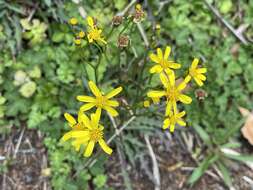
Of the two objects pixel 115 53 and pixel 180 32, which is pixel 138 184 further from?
pixel 180 32

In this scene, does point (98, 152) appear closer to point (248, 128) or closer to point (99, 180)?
point (99, 180)

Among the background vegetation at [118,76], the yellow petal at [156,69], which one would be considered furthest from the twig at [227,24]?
the yellow petal at [156,69]

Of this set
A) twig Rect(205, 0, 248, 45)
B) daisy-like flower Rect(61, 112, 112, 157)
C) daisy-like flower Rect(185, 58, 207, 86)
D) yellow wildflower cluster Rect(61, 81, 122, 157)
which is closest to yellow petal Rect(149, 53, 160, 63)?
daisy-like flower Rect(185, 58, 207, 86)

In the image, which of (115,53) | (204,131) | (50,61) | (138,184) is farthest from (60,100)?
(204,131)

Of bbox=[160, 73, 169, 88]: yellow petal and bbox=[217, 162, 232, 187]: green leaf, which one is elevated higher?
bbox=[160, 73, 169, 88]: yellow petal

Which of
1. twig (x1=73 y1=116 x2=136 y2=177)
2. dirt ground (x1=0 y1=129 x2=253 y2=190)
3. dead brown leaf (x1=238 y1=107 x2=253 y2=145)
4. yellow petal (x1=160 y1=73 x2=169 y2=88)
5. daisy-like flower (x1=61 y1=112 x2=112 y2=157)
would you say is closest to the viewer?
daisy-like flower (x1=61 y1=112 x2=112 y2=157)

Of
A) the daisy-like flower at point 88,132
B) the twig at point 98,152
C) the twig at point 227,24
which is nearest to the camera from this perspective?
the daisy-like flower at point 88,132

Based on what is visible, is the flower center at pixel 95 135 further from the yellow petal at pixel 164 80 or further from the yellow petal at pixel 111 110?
the yellow petal at pixel 164 80

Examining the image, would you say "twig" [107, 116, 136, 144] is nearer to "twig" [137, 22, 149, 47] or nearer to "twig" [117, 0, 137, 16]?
"twig" [137, 22, 149, 47]
